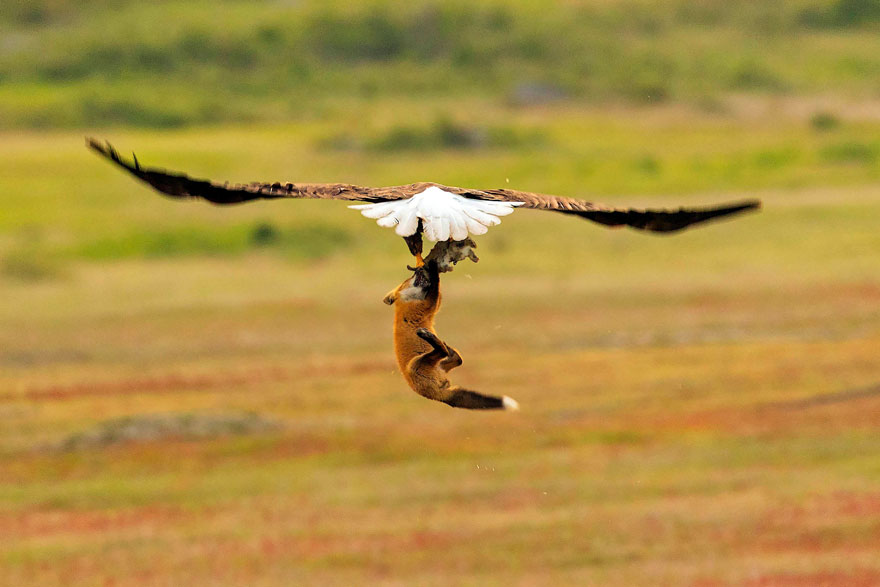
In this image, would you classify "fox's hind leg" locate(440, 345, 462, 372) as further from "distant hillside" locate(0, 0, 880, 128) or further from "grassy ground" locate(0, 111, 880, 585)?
"distant hillside" locate(0, 0, 880, 128)

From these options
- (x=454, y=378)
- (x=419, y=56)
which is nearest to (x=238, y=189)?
(x=454, y=378)

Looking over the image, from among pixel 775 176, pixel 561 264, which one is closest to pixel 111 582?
pixel 561 264

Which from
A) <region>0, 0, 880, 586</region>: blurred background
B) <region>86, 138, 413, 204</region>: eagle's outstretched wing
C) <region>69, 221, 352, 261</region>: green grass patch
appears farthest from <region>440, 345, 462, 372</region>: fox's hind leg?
<region>69, 221, 352, 261</region>: green grass patch

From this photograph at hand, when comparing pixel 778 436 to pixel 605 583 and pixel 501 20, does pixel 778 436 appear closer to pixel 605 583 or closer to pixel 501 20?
pixel 605 583

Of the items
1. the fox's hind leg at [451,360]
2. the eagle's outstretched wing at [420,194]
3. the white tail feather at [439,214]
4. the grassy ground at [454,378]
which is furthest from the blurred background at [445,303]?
the white tail feather at [439,214]

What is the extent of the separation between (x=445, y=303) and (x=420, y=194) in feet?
146

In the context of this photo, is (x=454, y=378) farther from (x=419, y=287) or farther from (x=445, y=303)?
(x=419, y=287)

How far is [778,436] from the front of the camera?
33.1m

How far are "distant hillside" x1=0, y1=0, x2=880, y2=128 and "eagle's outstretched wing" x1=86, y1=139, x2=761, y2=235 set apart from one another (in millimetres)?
80308

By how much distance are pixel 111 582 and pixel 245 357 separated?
72.5 ft

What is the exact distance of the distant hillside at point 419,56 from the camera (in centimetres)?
9238

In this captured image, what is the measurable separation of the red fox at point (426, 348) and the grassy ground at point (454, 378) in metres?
15.0

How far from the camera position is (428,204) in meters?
8.30

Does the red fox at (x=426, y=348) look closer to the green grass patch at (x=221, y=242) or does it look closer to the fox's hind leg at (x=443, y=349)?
the fox's hind leg at (x=443, y=349)
